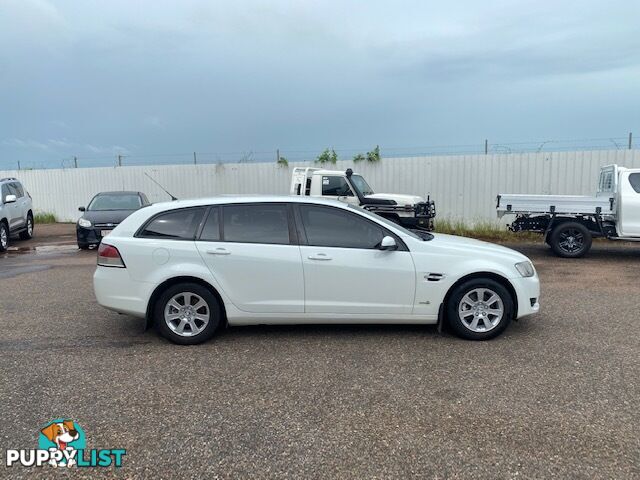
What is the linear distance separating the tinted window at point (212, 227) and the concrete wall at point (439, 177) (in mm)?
11232

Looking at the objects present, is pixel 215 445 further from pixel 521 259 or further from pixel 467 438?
pixel 521 259

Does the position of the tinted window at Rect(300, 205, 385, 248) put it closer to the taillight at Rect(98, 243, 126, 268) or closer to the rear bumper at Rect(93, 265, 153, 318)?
the rear bumper at Rect(93, 265, 153, 318)

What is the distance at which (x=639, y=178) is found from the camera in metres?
10.0

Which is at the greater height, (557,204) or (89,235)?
(557,204)

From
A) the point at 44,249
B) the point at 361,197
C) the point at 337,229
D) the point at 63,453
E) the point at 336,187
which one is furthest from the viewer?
the point at 44,249

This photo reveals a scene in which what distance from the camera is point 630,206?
32.4 ft

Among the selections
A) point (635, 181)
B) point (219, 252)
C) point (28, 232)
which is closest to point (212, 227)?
point (219, 252)

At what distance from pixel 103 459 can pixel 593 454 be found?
302cm

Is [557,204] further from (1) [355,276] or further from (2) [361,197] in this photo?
(1) [355,276]

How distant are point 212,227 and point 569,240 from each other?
8.19m

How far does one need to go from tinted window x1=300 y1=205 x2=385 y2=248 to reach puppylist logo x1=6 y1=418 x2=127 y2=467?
Answer: 2669 mm

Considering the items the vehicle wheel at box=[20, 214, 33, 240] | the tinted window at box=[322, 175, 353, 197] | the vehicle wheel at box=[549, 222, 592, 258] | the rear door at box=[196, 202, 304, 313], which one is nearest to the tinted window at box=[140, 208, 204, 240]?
the rear door at box=[196, 202, 304, 313]

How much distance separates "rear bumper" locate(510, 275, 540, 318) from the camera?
16.8ft

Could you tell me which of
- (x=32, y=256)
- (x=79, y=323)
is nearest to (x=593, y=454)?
(x=79, y=323)
